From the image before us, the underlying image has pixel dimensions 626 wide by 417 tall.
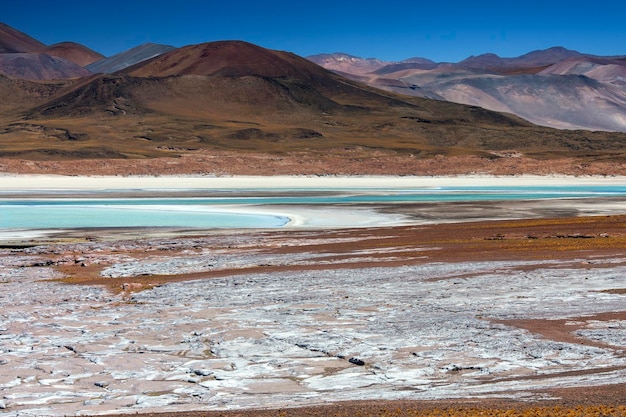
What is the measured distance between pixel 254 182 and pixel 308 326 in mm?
70018

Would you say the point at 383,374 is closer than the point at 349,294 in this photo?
Yes

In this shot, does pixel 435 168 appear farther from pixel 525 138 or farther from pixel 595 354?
pixel 595 354

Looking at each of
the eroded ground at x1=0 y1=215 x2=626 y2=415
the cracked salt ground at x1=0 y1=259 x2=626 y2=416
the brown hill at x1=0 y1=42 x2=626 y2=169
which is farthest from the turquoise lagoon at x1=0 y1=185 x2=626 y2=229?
the brown hill at x1=0 y1=42 x2=626 y2=169

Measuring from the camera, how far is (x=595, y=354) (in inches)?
483

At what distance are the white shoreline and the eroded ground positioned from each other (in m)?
49.3

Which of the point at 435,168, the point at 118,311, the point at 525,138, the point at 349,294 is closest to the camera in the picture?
the point at 118,311

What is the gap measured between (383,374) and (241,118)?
182 metres

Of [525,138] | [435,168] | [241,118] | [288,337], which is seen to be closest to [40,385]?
[288,337]

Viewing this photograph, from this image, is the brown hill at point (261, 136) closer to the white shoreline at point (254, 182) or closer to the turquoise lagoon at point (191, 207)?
the white shoreline at point (254, 182)

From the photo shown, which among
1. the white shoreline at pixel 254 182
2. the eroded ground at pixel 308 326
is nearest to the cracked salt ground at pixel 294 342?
the eroded ground at pixel 308 326

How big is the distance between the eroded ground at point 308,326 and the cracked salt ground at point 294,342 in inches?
1.4

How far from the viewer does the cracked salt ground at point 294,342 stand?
10.9 metres

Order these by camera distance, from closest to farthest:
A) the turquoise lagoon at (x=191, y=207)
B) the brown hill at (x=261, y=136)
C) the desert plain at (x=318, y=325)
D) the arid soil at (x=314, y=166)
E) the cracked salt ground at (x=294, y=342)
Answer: the desert plain at (x=318, y=325)
the cracked salt ground at (x=294, y=342)
the turquoise lagoon at (x=191, y=207)
the arid soil at (x=314, y=166)
the brown hill at (x=261, y=136)

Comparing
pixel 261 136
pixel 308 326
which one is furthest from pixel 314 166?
pixel 308 326
